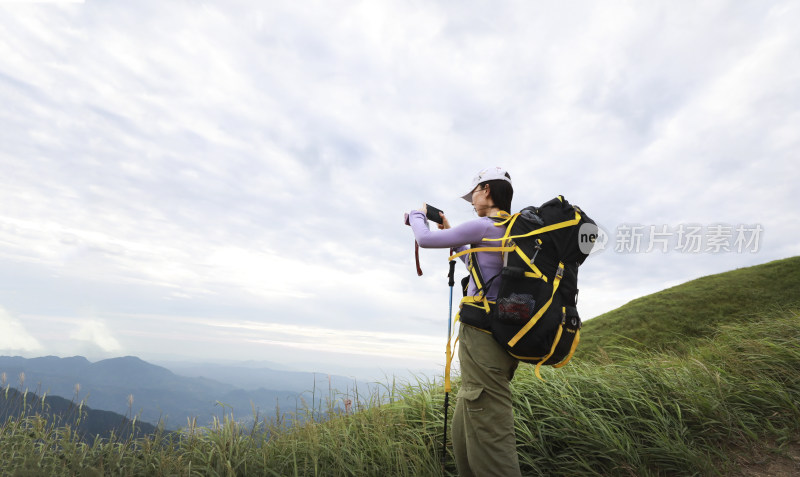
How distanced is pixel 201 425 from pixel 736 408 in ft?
20.7

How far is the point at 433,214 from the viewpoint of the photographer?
3.61 m

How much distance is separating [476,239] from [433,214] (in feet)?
2.01

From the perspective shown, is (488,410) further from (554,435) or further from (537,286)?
(554,435)

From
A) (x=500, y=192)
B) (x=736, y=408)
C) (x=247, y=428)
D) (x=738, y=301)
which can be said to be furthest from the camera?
(x=738, y=301)

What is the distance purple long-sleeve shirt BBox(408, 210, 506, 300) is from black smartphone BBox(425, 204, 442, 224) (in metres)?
0.39

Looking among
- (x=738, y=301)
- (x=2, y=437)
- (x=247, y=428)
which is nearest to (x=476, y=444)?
(x=247, y=428)

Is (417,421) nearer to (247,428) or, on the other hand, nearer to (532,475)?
(532,475)

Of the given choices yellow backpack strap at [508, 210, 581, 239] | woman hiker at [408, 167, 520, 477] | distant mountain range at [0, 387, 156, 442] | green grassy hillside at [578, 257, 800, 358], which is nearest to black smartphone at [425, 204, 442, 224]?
woman hiker at [408, 167, 520, 477]

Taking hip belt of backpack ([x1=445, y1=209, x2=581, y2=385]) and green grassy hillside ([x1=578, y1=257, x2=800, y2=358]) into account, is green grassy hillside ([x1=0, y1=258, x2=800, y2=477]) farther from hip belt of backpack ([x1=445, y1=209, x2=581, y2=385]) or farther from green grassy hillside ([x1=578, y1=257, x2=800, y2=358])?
green grassy hillside ([x1=578, y1=257, x2=800, y2=358])

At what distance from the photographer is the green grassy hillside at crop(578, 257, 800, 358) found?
1188 cm

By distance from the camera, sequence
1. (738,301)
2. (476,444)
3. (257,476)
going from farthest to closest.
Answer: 1. (738,301)
2. (257,476)
3. (476,444)

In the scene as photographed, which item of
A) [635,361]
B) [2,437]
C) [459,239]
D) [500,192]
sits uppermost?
[500,192]

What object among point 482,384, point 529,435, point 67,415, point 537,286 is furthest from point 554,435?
point 67,415

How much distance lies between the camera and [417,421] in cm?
477
